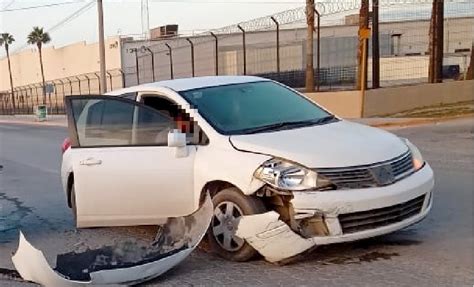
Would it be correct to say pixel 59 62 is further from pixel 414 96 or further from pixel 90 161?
pixel 90 161

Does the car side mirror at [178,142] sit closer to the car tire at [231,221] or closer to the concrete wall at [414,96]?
the car tire at [231,221]

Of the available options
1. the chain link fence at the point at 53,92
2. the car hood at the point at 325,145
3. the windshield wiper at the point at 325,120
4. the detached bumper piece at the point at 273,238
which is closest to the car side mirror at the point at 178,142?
the car hood at the point at 325,145

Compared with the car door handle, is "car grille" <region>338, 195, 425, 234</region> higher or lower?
lower

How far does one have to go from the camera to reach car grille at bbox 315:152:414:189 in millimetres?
5328

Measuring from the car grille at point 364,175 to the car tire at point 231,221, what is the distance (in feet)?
2.07

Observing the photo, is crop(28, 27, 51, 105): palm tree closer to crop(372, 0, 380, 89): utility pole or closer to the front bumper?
crop(372, 0, 380, 89): utility pole

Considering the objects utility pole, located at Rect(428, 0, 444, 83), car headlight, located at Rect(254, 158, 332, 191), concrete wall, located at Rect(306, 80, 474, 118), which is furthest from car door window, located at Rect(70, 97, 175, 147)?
utility pole, located at Rect(428, 0, 444, 83)

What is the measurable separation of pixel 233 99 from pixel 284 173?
1436 millimetres

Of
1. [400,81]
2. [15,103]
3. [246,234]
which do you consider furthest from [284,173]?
[15,103]

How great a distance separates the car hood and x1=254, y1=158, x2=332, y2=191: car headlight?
0.06m

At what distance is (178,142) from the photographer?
19.4ft

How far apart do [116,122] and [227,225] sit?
1.50 m

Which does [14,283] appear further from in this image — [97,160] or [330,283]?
[330,283]

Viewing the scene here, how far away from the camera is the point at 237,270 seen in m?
5.61
